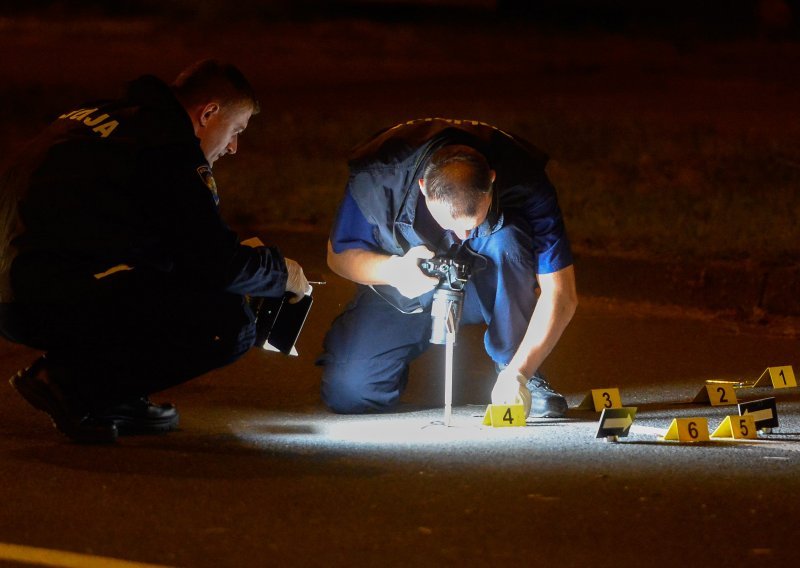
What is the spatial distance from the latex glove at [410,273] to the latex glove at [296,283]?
377mm

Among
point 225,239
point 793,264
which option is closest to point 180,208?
point 225,239

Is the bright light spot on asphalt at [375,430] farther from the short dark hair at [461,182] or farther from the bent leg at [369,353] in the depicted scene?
the short dark hair at [461,182]

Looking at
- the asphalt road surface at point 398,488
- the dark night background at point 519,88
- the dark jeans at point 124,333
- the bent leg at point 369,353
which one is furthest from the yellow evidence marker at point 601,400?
the dark night background at point 519,88

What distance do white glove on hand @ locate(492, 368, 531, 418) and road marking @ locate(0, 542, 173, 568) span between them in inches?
93.7

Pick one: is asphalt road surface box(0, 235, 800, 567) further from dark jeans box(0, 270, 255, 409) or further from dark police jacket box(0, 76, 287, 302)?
dark police jacket box(0, 76, 287, 302)

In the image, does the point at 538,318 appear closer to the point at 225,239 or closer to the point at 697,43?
the point at 225,239

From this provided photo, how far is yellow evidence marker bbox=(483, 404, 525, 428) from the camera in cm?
587

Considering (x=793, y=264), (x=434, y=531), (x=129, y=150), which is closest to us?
(x=434, y=531)

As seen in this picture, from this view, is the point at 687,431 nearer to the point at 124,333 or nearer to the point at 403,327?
the point at 403,327

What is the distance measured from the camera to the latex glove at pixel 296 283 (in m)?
5.73

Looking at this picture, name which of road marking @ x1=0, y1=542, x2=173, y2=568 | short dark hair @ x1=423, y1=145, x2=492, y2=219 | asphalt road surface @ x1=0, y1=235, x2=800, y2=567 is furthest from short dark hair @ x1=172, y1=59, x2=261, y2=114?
road marking @ x1=0, y1=542, x2=173, y2=568

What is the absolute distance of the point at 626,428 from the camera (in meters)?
5.49

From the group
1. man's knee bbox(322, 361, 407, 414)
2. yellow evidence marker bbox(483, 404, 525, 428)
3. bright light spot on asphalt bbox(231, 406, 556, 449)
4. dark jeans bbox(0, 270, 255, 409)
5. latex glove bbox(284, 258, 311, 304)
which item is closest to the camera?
dark jeans bbox(0, 270, 255, 409)

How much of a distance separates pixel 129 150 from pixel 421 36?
16.7 meters
